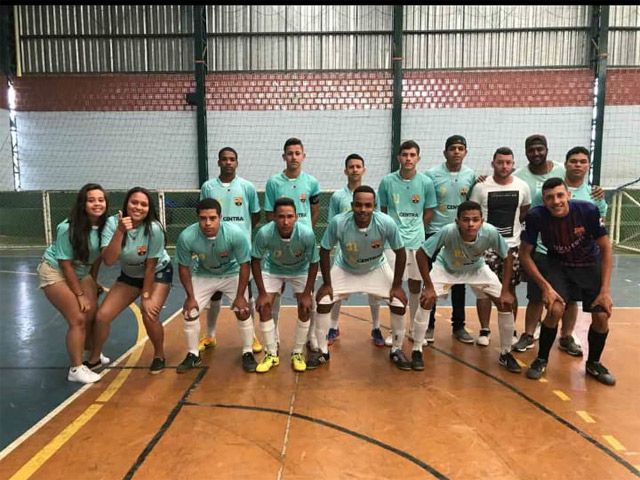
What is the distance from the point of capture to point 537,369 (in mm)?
3869

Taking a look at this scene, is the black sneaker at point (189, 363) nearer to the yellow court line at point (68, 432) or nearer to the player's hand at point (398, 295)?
the yellow court line at point (68, 432)

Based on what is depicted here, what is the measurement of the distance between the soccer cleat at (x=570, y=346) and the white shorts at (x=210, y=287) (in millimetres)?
2931

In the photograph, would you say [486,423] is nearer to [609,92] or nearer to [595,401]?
[595,401]

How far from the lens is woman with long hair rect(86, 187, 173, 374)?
388 centimetres

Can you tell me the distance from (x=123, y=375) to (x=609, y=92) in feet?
41.4

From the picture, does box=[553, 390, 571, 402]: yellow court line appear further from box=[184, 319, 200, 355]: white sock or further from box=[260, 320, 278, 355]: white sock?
box=[184, 319, 200, 355]: white sock

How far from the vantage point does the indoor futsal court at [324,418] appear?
266 centimetres

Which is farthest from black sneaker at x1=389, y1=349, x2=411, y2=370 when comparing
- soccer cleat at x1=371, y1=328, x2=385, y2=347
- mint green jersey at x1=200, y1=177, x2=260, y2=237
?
mint green jersey at x1=200, y1=177, x2=260, y2=237

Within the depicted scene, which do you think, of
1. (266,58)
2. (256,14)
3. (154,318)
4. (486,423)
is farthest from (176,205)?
(486,423)

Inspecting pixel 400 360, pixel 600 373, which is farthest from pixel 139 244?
pixel 600 373

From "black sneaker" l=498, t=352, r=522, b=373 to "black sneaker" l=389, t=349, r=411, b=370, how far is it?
775mm

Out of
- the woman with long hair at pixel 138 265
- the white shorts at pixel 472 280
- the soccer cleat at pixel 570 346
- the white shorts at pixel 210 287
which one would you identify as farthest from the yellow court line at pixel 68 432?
the soccer cleat at pixel 570 346

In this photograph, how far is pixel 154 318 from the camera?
13.2ft

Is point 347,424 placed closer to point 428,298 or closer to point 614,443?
point 428,298
